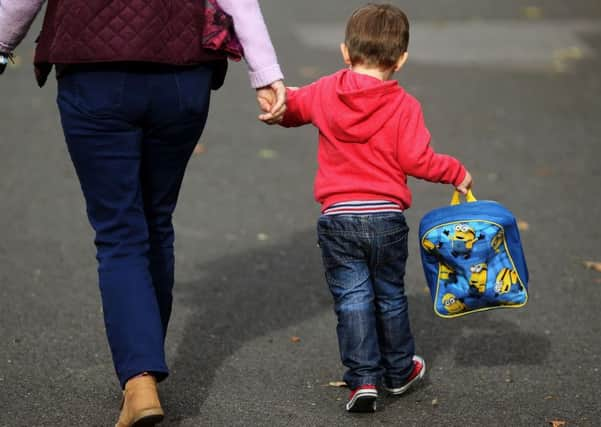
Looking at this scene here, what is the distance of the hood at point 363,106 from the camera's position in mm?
3811

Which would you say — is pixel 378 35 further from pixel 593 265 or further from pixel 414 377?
pixel 593 265

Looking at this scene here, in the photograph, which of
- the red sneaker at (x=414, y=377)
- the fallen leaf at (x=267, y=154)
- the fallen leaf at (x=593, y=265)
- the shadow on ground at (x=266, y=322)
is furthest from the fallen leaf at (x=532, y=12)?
the red sneaker at (x=414, y=377)

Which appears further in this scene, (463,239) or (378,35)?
(463,239)

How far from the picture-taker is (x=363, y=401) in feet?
13.1

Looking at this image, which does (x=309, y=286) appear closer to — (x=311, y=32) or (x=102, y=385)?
(x=102, y=385)

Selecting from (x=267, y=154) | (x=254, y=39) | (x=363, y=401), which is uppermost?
(x=254, y=39)

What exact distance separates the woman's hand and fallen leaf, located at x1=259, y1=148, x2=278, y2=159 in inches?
168

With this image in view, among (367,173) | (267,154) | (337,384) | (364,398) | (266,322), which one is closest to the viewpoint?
(367,173)

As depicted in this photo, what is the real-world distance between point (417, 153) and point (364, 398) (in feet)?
3.02

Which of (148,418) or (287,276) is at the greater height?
(148,418)

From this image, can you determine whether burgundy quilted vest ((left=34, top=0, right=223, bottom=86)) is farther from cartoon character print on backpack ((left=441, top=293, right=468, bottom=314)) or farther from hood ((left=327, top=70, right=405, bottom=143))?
cartoon character print on backpack ((left=441, top=293, right=468, bottom=314))

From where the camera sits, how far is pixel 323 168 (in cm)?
398

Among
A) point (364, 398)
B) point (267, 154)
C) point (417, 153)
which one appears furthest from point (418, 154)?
point (267, 154)

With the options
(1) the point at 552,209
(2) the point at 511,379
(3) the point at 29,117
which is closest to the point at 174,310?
(2) the point at 511,379
